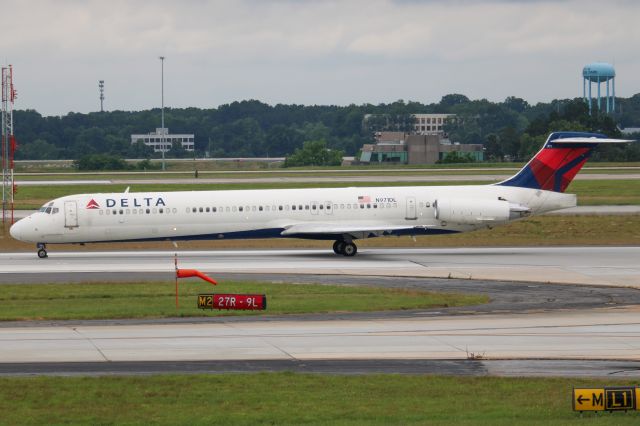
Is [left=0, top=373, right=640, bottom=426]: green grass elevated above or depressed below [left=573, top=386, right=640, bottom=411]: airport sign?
below

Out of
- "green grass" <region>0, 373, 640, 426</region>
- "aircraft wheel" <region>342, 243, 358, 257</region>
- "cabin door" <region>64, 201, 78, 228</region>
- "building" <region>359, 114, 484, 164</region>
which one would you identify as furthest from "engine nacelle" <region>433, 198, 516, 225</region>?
"building" <region>359, 114, 484, 164</region>

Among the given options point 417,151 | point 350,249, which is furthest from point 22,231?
point 417,151

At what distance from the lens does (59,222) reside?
45.0 metres

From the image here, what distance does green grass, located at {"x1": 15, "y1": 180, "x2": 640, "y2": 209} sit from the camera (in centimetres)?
7356

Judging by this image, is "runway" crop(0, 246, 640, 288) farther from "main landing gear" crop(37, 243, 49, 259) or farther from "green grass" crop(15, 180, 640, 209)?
"green grass" crop(15, 180, 640, 209)

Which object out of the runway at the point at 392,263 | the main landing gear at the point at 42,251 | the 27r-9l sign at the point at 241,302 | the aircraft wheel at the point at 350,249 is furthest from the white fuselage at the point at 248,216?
the 27r-9l sign at the point at 241,302

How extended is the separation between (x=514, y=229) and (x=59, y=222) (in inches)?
970

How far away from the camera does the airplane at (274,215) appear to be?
4491 cm

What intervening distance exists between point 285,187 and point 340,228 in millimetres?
34772

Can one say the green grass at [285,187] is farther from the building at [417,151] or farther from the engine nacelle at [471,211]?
the building at [417,151]

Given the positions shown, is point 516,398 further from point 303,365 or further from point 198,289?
point 198,289

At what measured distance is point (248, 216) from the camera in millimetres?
44906

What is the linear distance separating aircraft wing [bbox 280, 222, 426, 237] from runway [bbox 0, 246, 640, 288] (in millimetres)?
1135

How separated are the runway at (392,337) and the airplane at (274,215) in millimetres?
5978
